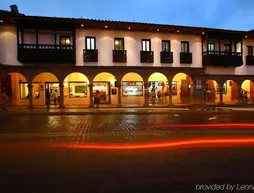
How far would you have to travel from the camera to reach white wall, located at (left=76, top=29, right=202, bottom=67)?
2552 centimetres

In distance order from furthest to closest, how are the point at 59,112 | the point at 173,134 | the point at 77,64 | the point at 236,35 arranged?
the point at 236,35 < the point at 77,64 < the point at 59,112 < the point at 173,134

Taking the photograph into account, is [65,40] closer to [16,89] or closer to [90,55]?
[90,55]

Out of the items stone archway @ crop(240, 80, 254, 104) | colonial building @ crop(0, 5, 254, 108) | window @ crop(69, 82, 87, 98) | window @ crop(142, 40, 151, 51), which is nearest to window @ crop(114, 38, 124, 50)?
colonial building @ crop(0, 5, 254, 108)

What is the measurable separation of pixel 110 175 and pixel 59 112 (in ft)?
53.1

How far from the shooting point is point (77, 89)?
27.4 meters

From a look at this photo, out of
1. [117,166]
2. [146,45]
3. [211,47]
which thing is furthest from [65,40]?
[117,166]

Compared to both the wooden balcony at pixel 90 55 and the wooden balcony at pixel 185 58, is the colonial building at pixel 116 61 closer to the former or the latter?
the wooden balcony at pixel 185 58

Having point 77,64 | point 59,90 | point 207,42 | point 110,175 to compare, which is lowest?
point 110,175

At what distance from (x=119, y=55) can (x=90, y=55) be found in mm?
3034

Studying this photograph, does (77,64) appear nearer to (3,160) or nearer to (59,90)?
(59,90)

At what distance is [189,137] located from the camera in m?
9.69

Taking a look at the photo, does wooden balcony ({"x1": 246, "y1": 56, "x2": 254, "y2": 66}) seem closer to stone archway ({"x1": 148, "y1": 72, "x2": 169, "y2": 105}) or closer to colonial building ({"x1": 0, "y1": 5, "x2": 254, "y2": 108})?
colonial building ({"x1": 0, "y1": 5, "x2": 254, "y2": 108})

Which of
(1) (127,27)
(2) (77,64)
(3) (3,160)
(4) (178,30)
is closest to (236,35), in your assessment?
(4) (178,30)

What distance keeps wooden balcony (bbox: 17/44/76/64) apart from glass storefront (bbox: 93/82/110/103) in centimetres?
448
